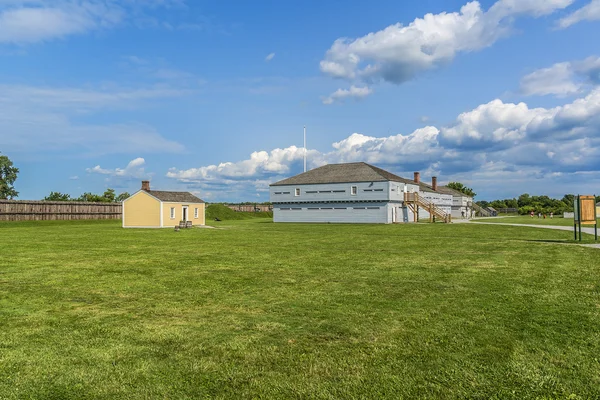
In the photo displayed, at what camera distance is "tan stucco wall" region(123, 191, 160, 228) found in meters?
44.8

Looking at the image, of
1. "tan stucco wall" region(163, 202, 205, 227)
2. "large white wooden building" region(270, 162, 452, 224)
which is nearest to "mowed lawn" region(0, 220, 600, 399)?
"tan stucco wall" region(163, 202, 205, 227)

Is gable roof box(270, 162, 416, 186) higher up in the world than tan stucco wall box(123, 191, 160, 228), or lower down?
higher up

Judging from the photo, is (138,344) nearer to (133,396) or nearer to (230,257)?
(133,396)

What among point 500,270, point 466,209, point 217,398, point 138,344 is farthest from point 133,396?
point 466,209

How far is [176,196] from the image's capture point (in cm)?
4806

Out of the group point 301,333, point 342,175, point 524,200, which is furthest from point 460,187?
point 301,333

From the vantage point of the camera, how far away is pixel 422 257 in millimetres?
15234

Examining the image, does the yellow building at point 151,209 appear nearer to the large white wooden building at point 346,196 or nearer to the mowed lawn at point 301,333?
the large white wooden building at point 346,196

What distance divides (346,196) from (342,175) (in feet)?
11.8

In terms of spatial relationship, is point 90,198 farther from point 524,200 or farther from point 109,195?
point 524,200

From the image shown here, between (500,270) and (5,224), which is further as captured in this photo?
(5,224)

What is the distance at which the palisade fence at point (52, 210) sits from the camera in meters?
47.2

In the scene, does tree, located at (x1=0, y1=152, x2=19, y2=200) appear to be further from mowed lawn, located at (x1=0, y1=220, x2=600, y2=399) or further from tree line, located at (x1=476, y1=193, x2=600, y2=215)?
tree line, located at (x1=476, y1=193, x2=600, y2=215)

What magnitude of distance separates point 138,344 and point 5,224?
4716 centimetres
